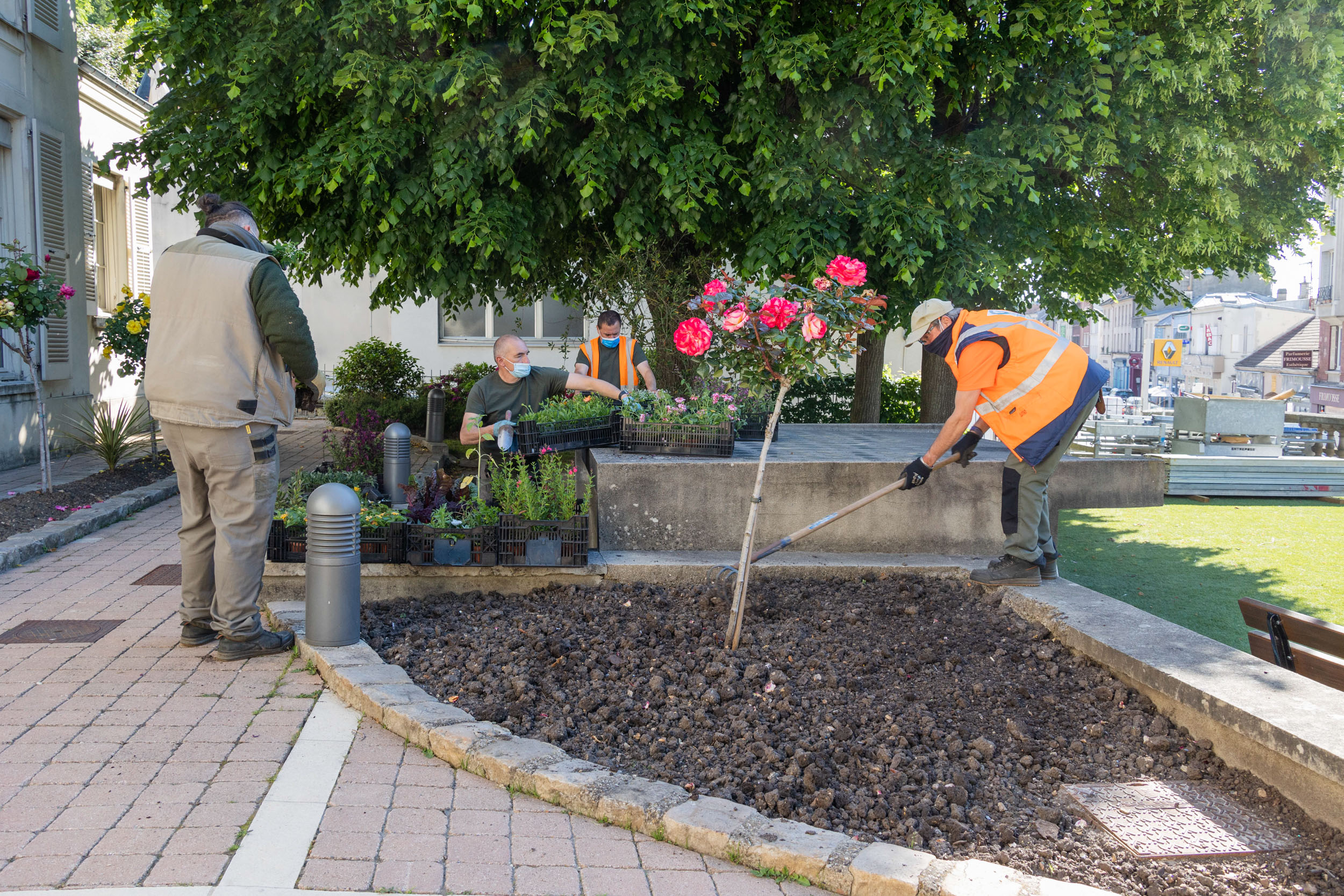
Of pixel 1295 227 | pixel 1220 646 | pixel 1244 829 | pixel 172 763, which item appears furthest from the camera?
pixel 1295 227

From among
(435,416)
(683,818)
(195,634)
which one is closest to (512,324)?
(435,416)

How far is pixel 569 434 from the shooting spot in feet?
21.6

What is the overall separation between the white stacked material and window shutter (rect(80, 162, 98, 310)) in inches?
583

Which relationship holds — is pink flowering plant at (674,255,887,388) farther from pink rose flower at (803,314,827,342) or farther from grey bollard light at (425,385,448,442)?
grey bollard light at (425,385,448,442)

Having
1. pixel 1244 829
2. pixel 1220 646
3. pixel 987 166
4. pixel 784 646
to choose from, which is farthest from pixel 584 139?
pixel 1244 829

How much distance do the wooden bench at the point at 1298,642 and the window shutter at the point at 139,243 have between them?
15.7 m

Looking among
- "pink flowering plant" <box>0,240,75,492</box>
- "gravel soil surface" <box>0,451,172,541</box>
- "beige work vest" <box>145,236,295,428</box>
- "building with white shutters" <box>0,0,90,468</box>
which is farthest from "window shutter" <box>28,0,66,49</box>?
"beige work vest" <box>145,236,295,428</box>

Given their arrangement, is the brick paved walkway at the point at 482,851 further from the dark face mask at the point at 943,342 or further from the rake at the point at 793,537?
the dark face mask at the point at 943,342

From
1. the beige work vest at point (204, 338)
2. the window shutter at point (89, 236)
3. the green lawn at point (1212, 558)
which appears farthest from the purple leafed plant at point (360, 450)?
the green lawn at point (1212, 558)

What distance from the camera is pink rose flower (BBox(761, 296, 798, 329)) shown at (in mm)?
4668

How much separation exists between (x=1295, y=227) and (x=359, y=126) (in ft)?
32.3

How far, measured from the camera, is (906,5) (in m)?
8.00

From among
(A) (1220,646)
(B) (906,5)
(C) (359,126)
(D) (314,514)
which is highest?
(B) (906,5)

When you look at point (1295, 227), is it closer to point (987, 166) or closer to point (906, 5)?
point (987, 166)
